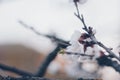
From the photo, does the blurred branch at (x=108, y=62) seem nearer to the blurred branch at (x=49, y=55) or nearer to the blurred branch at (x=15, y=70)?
the blurred branch at (x=49, y=55)

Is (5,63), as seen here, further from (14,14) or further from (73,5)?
(73,5)

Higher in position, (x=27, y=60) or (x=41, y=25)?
(x=41, y=25)

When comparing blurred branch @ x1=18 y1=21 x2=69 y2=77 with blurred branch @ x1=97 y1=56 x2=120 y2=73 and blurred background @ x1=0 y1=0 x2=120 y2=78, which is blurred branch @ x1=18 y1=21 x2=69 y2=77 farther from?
blurred branch @ x1=97 y1=56 x2=120 y2=73

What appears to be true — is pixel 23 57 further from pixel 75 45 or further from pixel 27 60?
pixel 75 45

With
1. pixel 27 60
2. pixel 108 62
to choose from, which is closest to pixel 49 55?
pixel 27 60

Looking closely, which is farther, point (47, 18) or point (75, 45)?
point (47, 18)

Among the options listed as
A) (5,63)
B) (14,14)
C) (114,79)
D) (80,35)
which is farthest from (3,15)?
(114,79)

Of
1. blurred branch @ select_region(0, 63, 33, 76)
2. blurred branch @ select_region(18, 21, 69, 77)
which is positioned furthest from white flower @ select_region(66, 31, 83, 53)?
blurred branch @ select_region(0, 63, 33, 76)
